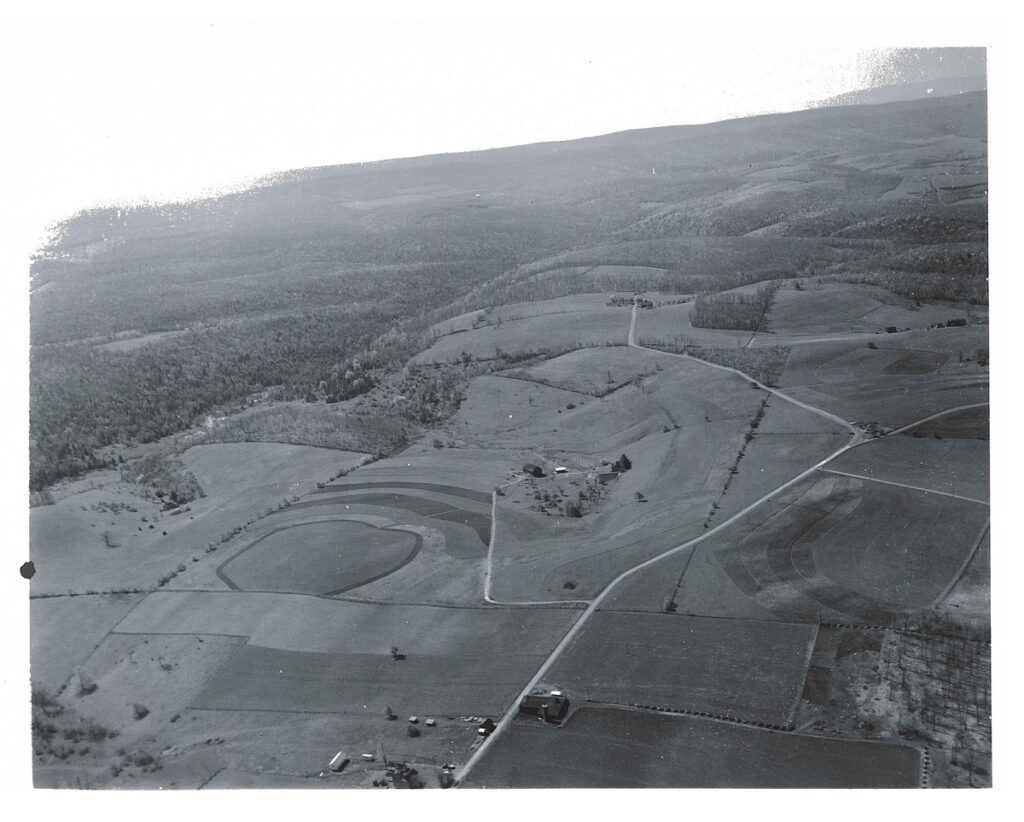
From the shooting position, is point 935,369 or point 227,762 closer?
point 227,762

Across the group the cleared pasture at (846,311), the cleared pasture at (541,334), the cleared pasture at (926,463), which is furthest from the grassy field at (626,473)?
the cleared pasture at (846,311)

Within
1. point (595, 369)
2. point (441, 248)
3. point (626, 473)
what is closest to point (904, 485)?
point (626, 473)

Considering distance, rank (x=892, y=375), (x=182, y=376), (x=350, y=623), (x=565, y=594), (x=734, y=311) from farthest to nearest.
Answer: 1. (x=734, y=311)
2. (x=182, y=376)
3. (x=892, y=375)
4. (x=565, y=594)
5. (x=350, y=623)

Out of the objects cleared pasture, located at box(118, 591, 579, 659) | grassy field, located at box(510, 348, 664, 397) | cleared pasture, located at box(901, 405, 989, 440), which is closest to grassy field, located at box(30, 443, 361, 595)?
cleared pasture, located at box(118, 591, 579, 659)

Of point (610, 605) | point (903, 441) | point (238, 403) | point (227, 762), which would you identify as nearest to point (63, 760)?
point (227, 762)

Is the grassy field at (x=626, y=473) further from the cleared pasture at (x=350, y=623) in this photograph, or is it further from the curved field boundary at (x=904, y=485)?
the curved field boundary at (x=904, y=485)

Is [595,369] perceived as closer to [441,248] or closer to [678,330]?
[678,330]

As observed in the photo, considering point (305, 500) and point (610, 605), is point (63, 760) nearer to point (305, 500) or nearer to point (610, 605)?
point (305, 500)
